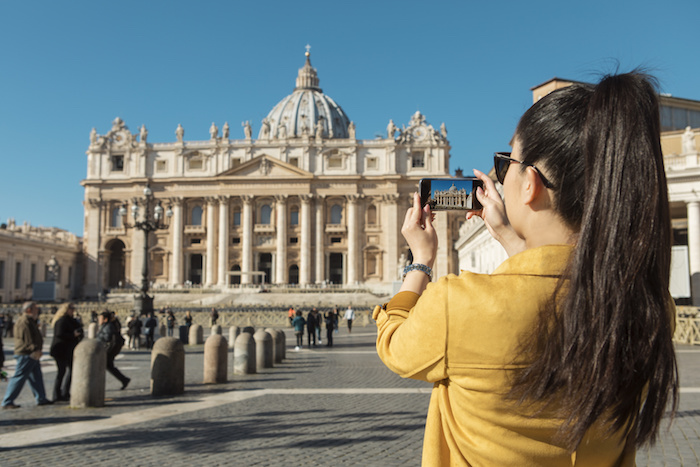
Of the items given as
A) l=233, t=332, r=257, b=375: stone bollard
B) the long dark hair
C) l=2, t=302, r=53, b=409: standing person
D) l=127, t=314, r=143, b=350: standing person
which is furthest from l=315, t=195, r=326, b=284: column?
the long dark hair

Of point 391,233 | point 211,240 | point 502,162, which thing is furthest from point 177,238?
point 502,162

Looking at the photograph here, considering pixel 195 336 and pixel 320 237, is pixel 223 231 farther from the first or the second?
pixel 195 336

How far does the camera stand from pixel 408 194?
198 feet

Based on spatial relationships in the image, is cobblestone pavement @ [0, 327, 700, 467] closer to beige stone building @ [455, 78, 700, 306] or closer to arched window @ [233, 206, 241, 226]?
beige stone building @ [455, 78, 700, 306]

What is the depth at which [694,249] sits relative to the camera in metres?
22.1

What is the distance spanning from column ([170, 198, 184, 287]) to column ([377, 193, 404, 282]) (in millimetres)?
21389

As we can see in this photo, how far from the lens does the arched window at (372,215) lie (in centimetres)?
6169

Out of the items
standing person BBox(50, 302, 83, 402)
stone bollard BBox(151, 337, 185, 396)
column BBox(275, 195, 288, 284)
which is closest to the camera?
standing person BBox(50, 302, 83, 402)

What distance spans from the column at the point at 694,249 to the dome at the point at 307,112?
63.5 metres

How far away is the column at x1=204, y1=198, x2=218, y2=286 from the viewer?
198 ft

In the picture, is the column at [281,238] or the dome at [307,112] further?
the dome at [307,112]

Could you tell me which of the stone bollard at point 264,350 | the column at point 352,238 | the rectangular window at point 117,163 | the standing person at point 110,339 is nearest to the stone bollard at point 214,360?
the standing person at point 110,339

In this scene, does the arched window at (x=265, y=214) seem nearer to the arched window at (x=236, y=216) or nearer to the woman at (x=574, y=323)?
the arched window at (x=236, y=216)

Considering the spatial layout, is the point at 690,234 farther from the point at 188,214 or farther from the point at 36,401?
the point at 188,214
